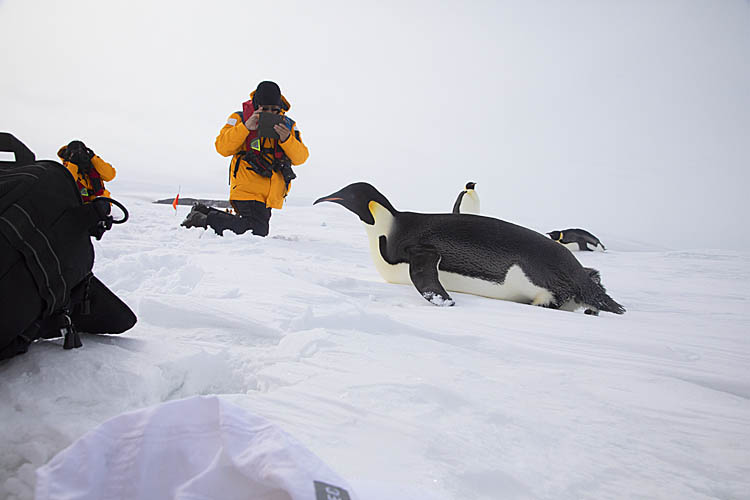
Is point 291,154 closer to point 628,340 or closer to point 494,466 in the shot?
point 628,340

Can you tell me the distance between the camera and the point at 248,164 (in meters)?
4.44

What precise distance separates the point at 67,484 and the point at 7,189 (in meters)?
0.61

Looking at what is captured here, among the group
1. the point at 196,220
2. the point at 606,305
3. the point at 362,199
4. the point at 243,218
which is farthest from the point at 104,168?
the point at 606,305

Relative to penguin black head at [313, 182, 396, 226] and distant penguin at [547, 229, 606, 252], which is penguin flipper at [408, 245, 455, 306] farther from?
distant penguin at [547, 229, 606, 252]

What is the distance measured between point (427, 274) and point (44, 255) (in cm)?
172

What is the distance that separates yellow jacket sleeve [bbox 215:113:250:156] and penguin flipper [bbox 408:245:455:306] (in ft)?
8.42

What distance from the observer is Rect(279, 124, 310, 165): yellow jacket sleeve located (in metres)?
4.21

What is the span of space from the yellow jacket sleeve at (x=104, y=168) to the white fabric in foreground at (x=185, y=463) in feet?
20.3

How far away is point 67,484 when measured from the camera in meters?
0.49

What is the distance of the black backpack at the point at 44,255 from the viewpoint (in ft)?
2.48

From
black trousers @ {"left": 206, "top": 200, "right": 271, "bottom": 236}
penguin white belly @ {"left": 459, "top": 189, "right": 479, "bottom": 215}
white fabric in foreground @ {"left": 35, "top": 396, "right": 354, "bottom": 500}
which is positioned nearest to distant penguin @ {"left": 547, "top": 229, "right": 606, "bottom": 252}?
penguin white belly @ {"left": 459, "top": 189, "right": 479, "bottom": 215}

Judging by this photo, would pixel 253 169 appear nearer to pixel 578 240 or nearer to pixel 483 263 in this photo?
pixel 483 263

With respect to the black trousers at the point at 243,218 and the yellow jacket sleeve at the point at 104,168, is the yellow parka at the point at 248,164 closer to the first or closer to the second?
the black trousers at the point at 243,218

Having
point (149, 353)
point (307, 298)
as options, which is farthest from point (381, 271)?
point (149, 353)
